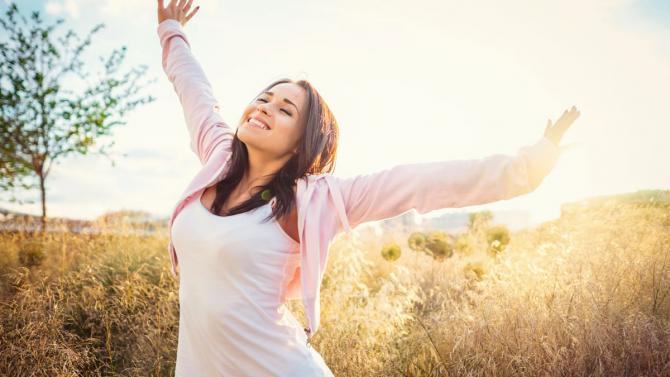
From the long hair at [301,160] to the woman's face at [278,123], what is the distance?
0.11ft

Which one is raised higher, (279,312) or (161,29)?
(161,29)

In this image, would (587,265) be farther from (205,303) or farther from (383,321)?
(205,303)

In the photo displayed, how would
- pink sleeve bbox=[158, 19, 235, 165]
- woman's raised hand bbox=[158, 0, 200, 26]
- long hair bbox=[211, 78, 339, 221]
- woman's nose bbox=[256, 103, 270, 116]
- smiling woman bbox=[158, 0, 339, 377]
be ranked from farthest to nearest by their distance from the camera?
woman's raised hand bbox=[158, 0, 200, 26] < pink sleeve bbox=[158, 19, 235, 165] < woman's nose bbox=[256, 103, 270, 116] < long hair bbox=[211, 78, 339, 221] < smiling woman bbox=[158, 0, 339, 377]

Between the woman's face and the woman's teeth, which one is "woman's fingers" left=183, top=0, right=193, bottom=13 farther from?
the woman's teeth

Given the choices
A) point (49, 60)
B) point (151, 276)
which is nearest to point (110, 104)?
point (49, 60)

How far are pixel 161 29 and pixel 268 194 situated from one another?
1.47 meters

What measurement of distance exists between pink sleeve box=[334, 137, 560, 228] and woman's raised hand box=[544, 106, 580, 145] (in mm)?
22

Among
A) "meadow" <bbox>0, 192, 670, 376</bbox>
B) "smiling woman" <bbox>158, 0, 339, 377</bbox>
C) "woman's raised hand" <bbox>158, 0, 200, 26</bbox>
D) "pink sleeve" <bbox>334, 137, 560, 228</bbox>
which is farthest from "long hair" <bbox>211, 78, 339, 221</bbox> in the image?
"meadow" <bbox>0, 192, 670, 376</bbox>

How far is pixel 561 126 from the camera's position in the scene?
4.31 ft

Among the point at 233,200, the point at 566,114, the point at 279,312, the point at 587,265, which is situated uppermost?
the point at 566,114

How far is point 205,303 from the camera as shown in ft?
5.13

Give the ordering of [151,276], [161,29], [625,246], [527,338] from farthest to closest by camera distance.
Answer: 1. [151,276]
2. [625,246]
3. [527,338]
4. [161,29]

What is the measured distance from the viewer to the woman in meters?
1.35

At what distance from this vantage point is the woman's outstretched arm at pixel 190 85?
90.7 inches
